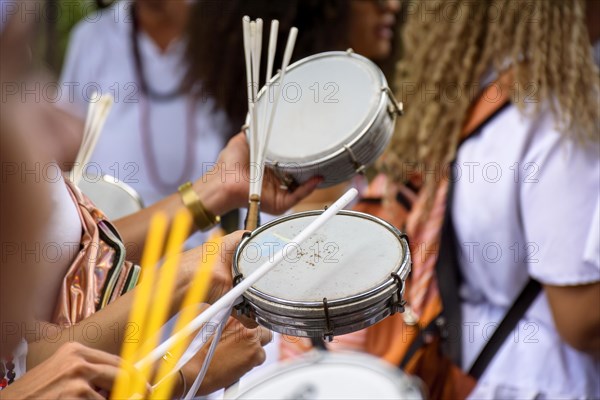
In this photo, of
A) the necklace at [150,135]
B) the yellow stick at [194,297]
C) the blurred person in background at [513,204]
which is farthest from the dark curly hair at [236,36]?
the yellow stick at [194,297]

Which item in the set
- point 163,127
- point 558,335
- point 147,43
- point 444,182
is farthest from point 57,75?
point 558,335

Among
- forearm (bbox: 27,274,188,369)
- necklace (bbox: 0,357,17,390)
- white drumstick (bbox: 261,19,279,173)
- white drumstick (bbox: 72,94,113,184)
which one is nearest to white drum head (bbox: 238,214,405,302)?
forearm (bbox: 27,274,188,369)

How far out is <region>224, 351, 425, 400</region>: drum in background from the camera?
1.36m

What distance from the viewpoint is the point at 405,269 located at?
117cm

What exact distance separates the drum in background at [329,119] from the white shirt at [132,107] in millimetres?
1108

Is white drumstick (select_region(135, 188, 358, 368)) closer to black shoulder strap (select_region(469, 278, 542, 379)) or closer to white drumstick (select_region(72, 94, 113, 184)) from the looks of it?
white drumstick (select_region(72, 94, 113, 184))

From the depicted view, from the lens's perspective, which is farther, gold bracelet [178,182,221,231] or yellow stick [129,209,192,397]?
gold bracelet [178,182,221,231]

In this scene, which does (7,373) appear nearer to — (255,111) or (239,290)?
(239,290)

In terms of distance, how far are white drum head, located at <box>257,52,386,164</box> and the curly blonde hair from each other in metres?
0.52

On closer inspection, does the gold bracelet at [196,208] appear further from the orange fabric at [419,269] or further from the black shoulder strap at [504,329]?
the black shoulder strap at [504,329]

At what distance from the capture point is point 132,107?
9.95ft

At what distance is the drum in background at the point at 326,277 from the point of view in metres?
1.13

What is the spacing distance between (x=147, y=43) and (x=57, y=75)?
78cm

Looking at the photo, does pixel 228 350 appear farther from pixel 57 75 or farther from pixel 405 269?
pixel 57 75
